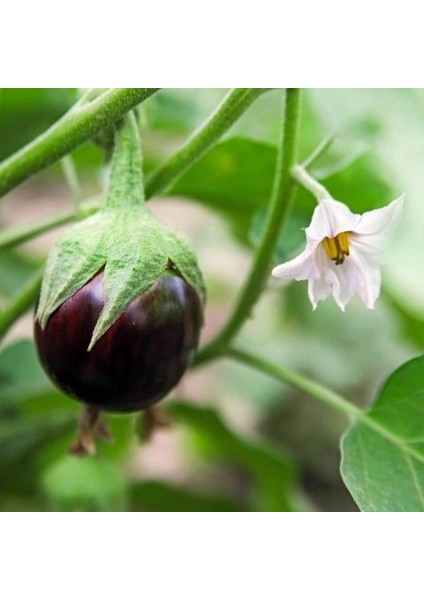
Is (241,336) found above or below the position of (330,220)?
below

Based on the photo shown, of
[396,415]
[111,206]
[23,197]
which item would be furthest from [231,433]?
[23,197]

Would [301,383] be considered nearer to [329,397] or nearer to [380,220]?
[329,397]

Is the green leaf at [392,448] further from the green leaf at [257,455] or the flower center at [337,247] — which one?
the green leaf at [257,455]

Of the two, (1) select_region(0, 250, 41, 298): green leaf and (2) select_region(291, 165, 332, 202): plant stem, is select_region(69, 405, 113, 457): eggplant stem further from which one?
(1) select_region(0, 250, 41, 298): green leaf

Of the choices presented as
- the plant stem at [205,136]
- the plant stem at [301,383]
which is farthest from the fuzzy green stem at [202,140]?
the plant stem at [301,383]

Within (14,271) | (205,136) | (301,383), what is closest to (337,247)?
(205,136)

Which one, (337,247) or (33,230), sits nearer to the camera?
(337,247)

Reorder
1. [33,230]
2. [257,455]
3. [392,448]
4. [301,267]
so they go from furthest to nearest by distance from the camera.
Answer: [257,455] → [33,230] → [392,448] → [301,267]
